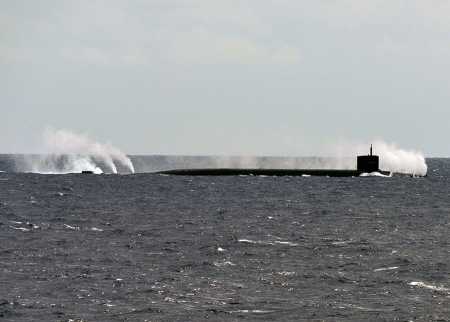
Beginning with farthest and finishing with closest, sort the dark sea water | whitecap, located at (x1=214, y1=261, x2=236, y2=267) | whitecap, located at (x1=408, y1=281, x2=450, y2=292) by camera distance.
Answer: whitecap, located at (x1=214, y1=261, x2=236, y2=267) → whitecap, located at (x1=408, y1=281, x2=450, y2=292) → the dark sea water

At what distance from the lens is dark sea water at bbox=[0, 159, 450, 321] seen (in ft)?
148

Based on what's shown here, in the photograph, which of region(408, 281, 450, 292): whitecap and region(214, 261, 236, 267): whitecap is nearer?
region(408, 281, 450, 292): whitecap

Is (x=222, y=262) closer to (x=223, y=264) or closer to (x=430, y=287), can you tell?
(x=223, y=264)

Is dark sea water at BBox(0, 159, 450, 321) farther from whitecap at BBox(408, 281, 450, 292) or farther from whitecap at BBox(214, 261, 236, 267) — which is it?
whitecap at BBox(408, 281, 450, 292)

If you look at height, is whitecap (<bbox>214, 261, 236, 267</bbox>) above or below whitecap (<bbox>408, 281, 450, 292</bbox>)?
above

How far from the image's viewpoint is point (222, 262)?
61.4 metres

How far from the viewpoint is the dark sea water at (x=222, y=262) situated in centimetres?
4512

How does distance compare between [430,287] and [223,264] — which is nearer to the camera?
[430,287]

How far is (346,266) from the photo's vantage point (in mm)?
60188

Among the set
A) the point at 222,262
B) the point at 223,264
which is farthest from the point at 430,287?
the point at 222,262

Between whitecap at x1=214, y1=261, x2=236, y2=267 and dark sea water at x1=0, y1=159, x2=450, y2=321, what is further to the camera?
whitecap at x1=214, y1=261, x2=236, y2=267

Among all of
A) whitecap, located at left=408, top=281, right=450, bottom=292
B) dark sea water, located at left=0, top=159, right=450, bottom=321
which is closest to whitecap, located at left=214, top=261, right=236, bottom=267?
dark sea water, located at left=0, top=159, right=450, bottom=321

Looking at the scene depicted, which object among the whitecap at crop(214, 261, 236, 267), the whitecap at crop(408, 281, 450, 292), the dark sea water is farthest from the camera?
the whitecap at crop(214, 261, 236, 267)

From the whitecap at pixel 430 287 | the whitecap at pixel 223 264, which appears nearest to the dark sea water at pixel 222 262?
the whitecap at pixel 223 264
